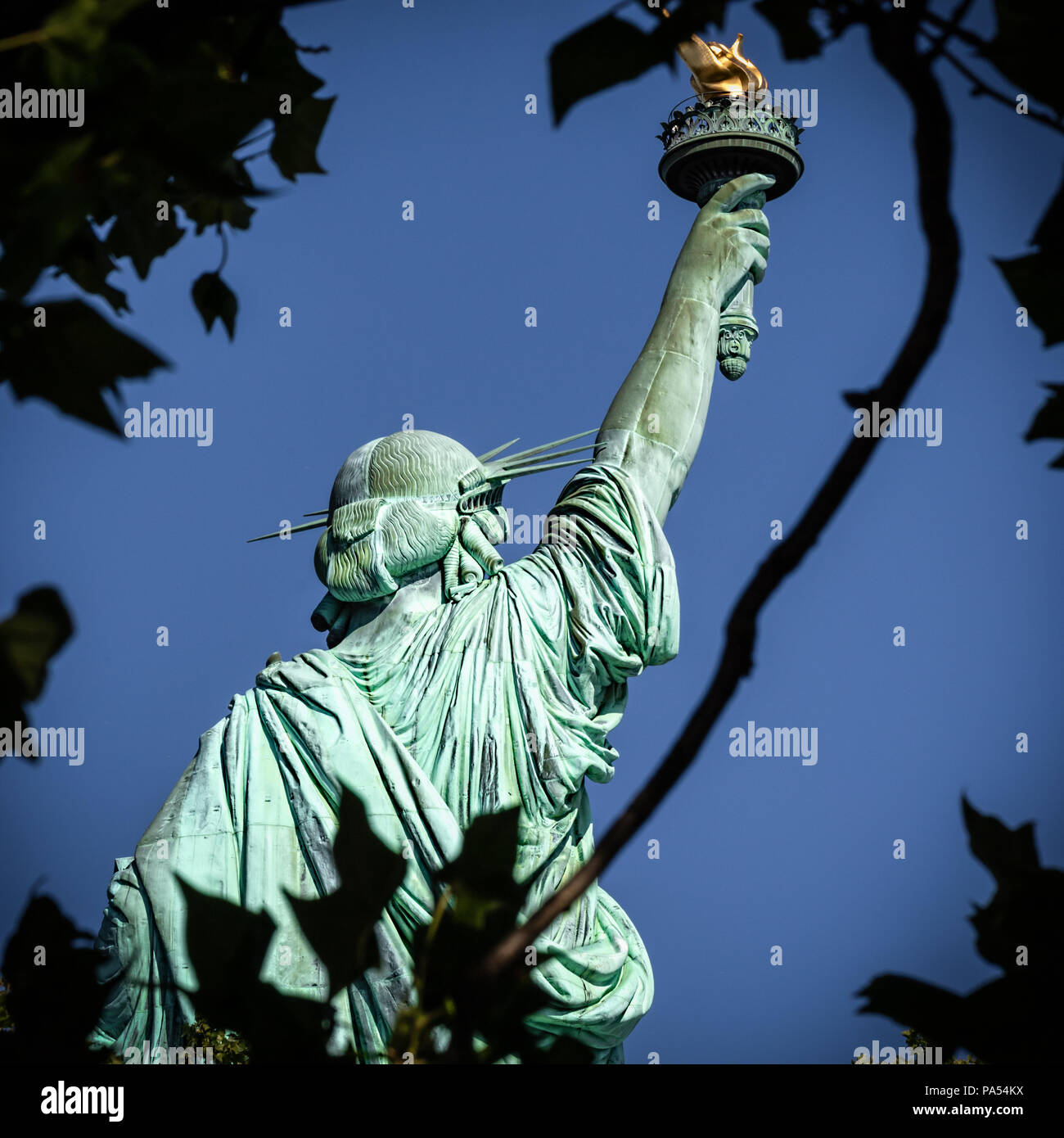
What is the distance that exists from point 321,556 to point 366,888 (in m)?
6.15

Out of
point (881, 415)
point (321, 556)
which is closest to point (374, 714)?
point (321, 556)

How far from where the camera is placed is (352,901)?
2088 mm

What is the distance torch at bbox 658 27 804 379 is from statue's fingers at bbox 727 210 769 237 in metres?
0.08

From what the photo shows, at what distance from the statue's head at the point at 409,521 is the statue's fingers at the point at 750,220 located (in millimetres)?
1929

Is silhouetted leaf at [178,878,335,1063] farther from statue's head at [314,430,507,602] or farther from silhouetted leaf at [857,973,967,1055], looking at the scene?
statue's head at [314,430,507,602]

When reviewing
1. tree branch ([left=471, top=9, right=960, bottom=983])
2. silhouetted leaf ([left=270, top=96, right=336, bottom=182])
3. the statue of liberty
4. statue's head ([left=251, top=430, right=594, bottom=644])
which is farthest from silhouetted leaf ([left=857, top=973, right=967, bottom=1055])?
statue's head ([left=251, top=430, right=594, bottom=644])

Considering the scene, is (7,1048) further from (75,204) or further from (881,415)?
(881,415)

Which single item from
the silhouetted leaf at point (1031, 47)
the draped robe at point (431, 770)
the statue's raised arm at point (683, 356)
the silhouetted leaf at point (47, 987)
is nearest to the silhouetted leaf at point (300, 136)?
the silhouetted leaf at point (1031, 47)

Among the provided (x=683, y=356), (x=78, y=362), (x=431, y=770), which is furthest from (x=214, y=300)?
(x=683, y=356)

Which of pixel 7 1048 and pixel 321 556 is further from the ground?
pixel 321 556

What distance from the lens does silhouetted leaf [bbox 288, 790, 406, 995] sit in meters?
2.08

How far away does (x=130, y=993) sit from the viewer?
23.2ft

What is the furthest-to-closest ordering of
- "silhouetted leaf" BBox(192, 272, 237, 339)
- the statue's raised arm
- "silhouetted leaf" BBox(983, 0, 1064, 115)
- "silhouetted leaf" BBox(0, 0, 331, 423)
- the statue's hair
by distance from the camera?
the statue's raised arm, the statue's hair, "silhouetted leaf" BBox(192, 272, 237, 339), "silhouetted leaf" BBox(983, 0, 1064, 115), "silhouetted leaf" BBox(0, 0, 331, 423)
